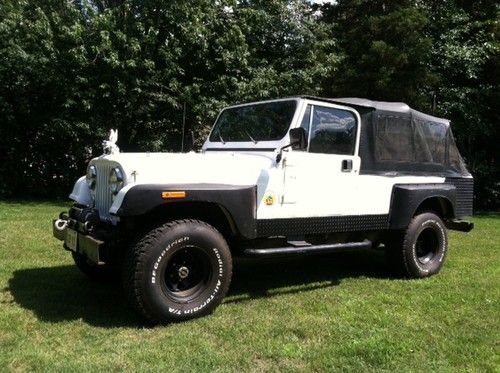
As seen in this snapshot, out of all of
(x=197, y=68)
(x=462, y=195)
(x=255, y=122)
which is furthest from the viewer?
(x=197, y=68)

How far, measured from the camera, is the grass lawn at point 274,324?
373cm

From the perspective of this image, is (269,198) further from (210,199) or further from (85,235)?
(85,235)

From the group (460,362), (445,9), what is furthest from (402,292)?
(445,9)

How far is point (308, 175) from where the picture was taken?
5.29m

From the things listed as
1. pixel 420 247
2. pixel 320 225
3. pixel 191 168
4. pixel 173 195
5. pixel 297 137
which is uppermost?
pixel 297 137

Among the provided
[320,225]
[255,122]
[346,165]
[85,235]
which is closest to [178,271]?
[85,235]

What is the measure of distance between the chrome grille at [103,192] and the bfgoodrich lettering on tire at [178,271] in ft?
2.22

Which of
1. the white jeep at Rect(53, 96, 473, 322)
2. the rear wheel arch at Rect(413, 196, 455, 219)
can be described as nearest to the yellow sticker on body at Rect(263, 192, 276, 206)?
the white jeep at Rect(53, 96, 473, 322)

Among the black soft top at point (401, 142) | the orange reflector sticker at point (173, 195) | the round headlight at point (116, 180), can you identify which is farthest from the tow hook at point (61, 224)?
the black soft top at point (401, 142)

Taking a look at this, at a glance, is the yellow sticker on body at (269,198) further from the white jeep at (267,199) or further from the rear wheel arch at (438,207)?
the rear wheel arch at (438,207)

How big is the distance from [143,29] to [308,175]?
392 inches

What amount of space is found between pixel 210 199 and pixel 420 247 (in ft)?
10.6

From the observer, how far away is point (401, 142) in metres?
6.30

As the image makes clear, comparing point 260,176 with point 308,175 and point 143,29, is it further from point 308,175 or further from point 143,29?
point 143,29
